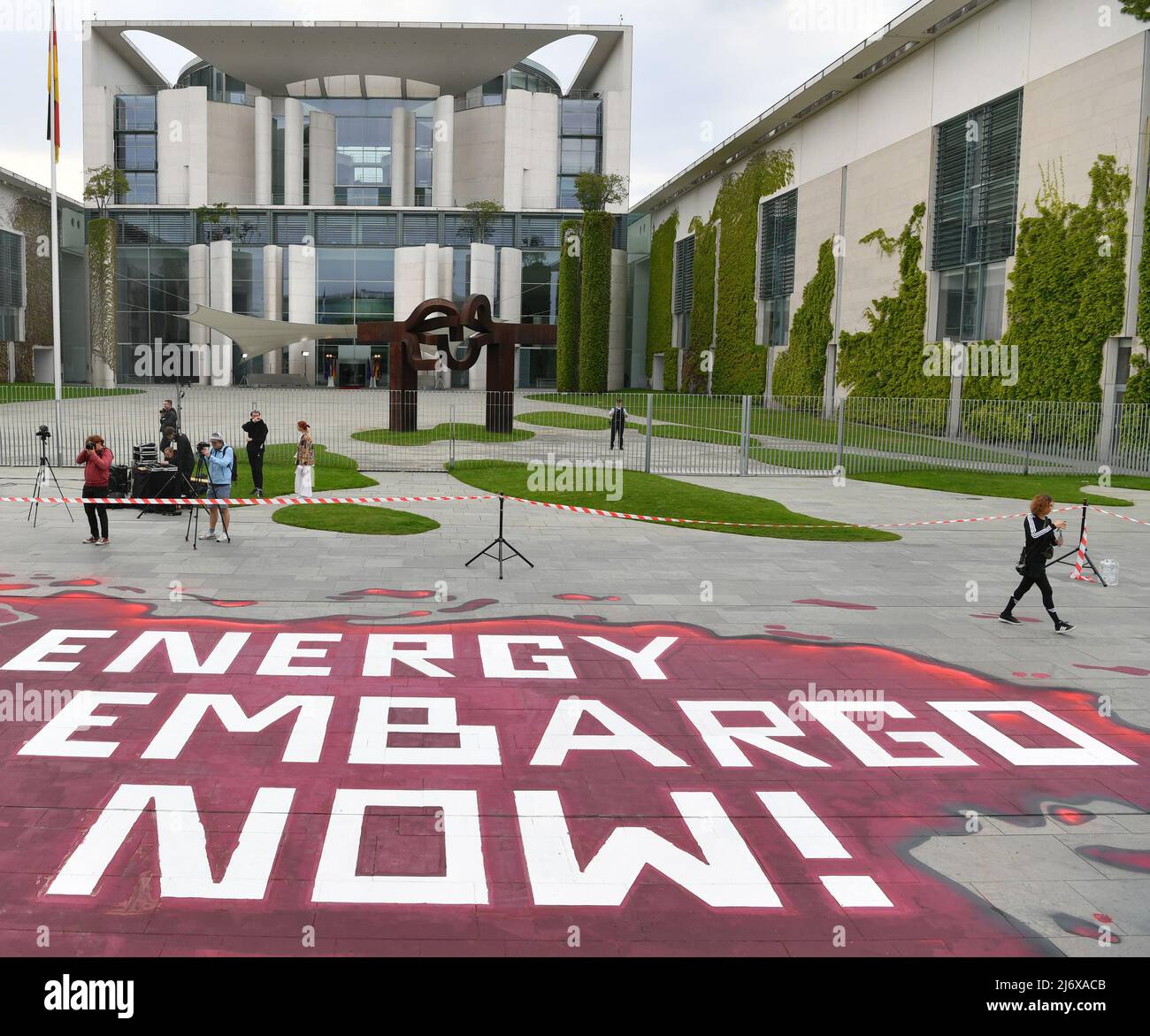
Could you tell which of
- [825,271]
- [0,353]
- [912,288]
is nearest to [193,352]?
[0,353]

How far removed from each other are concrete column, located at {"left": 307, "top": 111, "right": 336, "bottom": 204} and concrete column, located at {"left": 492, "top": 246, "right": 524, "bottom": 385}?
13.4 meters

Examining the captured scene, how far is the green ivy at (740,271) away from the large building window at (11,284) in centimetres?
3942

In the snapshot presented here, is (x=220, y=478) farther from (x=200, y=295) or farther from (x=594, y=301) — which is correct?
(x=200, y=295)

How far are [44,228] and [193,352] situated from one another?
11.5 meters

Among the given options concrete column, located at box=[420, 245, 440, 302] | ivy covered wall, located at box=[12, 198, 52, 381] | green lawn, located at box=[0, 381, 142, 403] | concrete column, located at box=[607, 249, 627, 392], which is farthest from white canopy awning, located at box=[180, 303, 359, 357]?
concrete column, located at box=[607, 249, 627, 392]

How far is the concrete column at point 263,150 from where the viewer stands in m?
66.1

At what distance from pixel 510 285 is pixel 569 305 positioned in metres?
4.25

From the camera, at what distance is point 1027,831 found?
A: 7129 millimetres

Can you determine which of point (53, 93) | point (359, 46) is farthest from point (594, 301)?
point (53, 93)

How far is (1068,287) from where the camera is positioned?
103 ft

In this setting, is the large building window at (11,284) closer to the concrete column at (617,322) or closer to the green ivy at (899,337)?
the concrete column at (617,322)

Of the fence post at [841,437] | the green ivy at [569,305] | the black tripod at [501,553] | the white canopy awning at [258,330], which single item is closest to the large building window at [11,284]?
the white canopy awning at [258,330]
